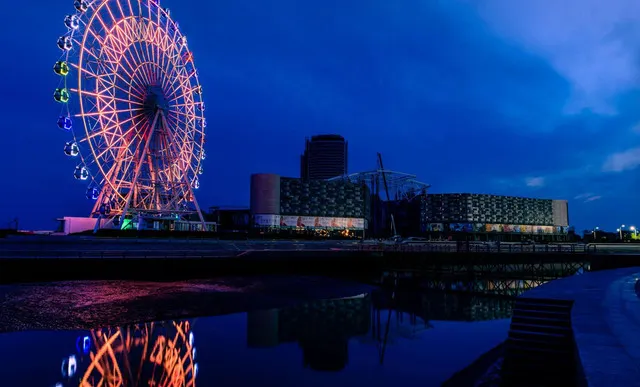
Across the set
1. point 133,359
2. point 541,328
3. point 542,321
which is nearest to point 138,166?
point 133,359

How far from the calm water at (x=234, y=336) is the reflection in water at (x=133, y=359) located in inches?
1.7

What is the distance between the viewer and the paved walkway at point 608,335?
891 centimetres

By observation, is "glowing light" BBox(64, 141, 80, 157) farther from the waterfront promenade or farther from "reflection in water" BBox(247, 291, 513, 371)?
the waterfront promenade

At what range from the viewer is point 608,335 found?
12.5 metres

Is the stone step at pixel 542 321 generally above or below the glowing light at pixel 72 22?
below

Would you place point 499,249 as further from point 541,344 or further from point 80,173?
point 80,173

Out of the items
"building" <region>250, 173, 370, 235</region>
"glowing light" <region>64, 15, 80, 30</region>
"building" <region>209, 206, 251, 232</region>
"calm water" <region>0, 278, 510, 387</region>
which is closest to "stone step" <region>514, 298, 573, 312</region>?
"calm water" <region>0, 278, 510, 387</region>

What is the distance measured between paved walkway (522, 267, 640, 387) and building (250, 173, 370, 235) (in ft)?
474

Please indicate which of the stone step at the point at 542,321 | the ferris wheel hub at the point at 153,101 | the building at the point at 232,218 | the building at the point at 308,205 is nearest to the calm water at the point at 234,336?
the stone step at the point at 542,321

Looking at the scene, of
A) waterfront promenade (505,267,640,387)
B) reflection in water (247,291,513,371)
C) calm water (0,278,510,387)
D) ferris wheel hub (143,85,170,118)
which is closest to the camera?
waterfront promenade (505,267,640,387)

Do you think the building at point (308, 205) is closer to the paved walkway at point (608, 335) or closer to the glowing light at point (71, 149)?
the glowing light at point (71, 149)

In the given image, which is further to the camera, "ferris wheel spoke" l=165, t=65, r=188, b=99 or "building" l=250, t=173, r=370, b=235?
"building" l=250, t=173, r=370, b=235

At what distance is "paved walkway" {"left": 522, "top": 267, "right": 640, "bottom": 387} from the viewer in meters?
8.91

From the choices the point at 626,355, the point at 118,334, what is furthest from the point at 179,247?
the point at 626,355
